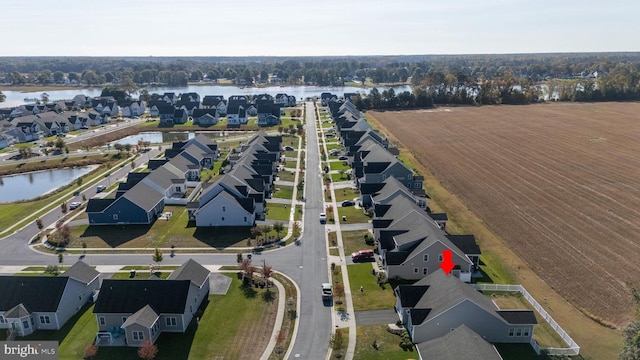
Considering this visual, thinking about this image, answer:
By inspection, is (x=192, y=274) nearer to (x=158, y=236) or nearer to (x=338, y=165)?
(x=158, y=236)

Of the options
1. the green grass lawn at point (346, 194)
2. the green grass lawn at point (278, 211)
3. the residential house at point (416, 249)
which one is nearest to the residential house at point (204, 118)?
the green grass lawn at point (346, 194)

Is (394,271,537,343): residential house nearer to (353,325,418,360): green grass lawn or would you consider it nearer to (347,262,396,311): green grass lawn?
(353,325,418,360): green grass lawn

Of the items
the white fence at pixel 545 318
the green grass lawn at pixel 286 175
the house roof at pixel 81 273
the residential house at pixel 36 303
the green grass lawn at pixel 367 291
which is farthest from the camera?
the green grass lawn at pixel 286 175

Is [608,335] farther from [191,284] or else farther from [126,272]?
[126,272]

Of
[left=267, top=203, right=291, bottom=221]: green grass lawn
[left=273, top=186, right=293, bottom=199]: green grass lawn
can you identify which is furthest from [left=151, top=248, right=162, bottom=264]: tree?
[left=273, top=186, right=293, bottom=199]: green grass lawn

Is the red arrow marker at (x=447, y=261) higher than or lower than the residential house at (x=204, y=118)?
lower

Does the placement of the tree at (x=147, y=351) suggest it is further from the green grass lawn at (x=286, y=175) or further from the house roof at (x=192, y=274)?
the green grass lawn at (x=286, y=175)
